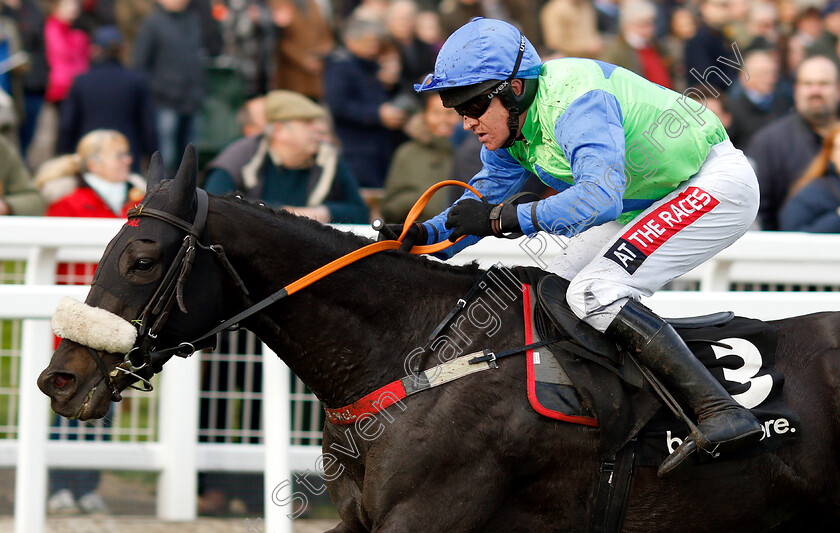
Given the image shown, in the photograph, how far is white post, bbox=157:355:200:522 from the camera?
5242 millimetres

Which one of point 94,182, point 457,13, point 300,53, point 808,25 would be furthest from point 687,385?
point 808,25

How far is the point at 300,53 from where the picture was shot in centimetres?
953

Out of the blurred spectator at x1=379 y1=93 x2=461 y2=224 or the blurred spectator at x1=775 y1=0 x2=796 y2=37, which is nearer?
the blurred spectator at x1=379 y1=93 x2=461 y2=224

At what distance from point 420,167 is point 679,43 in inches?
206

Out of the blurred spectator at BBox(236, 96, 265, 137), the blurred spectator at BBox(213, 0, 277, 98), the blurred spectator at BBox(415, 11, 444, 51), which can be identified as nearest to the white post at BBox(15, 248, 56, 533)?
the blurred spectator at BBox(236, 96, 265, 137)

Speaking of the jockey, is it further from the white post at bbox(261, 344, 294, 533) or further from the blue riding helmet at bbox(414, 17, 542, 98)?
the white post at bbox(261, 344, 294, 533)

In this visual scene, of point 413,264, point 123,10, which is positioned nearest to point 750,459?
point 413,264

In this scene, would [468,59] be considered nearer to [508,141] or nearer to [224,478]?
[508,141]

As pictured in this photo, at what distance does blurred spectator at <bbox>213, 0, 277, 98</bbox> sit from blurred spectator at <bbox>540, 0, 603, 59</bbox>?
2.57m

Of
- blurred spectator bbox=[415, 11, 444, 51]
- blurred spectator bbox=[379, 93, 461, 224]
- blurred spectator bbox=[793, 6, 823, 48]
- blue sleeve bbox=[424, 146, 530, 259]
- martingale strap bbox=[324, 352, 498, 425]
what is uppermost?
blurred spectator bbox=[793, 6, 823, 48]

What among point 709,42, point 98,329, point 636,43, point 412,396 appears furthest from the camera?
point 709,42

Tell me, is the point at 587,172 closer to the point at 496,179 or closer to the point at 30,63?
the point at 496,179

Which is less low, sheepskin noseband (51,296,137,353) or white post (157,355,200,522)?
sheepskin noseband (51,296,137,353)

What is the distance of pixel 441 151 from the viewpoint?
7395 mm
